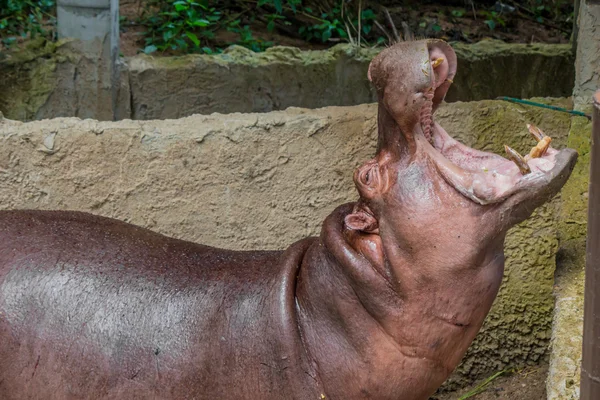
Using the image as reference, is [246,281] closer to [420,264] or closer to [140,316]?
[140,316]

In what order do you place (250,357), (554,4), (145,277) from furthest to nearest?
(554,4), (145,277), (250,357)

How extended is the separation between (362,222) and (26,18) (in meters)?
3.87

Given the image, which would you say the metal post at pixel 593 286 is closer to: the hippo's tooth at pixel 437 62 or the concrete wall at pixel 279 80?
the hippo's tooth at pixel 437 62

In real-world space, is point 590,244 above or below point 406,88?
below

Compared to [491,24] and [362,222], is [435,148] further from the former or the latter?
[491,24]

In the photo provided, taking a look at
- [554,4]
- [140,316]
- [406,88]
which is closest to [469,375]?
[140,316]

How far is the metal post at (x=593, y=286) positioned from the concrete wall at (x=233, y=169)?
1420 mm

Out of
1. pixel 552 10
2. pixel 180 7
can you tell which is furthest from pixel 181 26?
pixel 552 10

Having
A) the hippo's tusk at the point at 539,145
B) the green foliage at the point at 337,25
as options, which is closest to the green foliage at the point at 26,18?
the green foliage at the point at 337,25

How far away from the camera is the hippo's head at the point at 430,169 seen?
184 centimetres

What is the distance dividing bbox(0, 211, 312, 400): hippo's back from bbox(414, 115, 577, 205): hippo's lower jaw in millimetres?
459

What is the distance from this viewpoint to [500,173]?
1865 mm

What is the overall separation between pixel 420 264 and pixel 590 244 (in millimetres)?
315

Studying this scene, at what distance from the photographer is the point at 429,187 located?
6.23 ft
